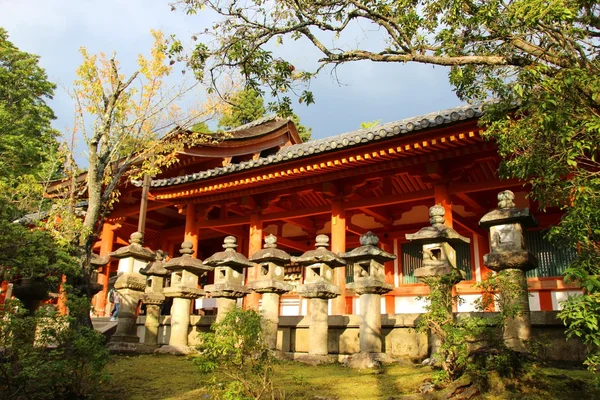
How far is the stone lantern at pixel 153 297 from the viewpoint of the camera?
11.3 m

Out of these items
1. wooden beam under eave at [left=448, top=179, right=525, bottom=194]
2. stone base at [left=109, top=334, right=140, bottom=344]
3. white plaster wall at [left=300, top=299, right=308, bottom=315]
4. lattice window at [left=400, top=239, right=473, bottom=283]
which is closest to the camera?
stone base at [left=109, top=334, right=140, bottom=344]

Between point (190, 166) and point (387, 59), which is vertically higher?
point (190, 166)

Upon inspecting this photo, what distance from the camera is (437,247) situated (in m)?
7.97

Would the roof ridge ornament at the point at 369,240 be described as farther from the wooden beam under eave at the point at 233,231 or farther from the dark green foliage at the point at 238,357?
the wooden beam under eave at the point at 233,231

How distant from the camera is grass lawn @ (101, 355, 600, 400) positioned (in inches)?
209

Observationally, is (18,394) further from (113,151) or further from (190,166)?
(190,166)

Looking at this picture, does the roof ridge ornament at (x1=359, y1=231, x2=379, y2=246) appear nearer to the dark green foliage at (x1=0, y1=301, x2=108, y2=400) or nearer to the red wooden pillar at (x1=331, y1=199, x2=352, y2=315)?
the red wooden pillar at (x1=331, y1=199, x2=352, y2=315)

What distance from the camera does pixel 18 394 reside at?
5855mm

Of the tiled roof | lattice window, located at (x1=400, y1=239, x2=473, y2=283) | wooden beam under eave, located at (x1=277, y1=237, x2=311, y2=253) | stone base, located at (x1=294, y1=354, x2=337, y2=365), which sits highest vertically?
A: the tiled roof

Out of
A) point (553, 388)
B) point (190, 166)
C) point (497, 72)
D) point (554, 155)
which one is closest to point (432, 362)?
point (553, 388)

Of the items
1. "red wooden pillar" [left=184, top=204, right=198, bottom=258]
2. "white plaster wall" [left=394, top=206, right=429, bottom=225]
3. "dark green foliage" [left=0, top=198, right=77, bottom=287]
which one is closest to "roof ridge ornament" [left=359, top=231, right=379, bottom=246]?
"dark green foliage" [left=0, top=198, right=77, bottom=287]

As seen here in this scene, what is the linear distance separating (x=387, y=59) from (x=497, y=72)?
1.36m

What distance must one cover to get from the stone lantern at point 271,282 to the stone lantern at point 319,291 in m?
0.49

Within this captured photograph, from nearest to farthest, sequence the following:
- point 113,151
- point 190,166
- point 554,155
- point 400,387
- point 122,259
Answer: point 554,155, point 400,387, point 113,151, point 122,259, point 190,166
